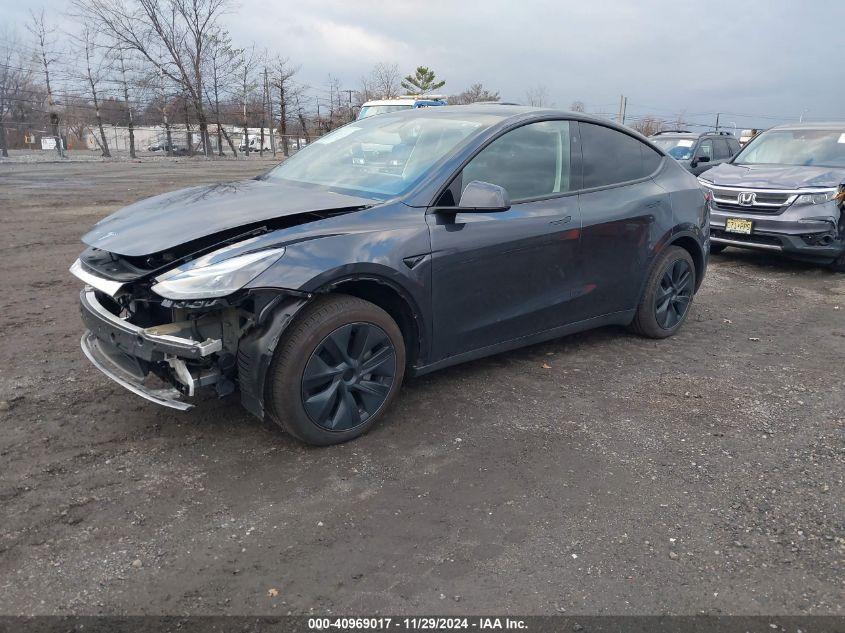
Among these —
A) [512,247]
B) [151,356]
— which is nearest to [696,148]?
[512,247]

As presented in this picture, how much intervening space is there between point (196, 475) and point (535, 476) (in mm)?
1615

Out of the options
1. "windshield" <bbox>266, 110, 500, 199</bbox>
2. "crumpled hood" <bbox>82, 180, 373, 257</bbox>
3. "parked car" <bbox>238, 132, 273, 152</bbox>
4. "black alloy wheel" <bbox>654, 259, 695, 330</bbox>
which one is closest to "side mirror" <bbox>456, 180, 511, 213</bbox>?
"windshield" <bbox>266, 110, 500, 199</bbox>

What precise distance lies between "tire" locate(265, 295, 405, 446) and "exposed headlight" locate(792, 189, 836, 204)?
20.9ft

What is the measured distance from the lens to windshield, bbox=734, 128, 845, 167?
8.25 m

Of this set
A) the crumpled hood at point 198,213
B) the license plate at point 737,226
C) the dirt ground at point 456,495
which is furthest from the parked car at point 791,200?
the crumpled hood at point 198,213

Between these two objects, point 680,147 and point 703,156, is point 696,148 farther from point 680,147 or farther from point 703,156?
point 680,147

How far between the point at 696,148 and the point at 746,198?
6.40m

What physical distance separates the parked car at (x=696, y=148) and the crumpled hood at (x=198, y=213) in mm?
11412

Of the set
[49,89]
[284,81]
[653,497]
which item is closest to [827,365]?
[653,497]

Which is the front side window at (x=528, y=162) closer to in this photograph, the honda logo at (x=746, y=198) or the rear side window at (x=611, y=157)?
the rear side window at (x=611, y=157)

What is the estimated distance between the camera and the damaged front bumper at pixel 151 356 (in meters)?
2.82

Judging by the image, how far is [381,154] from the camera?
4062 millimetres

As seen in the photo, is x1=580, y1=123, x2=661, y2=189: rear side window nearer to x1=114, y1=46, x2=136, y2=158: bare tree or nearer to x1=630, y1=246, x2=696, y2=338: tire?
x1=630, y1=246, x2=696, y2=338: tire

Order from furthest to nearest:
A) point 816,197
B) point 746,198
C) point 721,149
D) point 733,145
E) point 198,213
A: 1. point 733,145
2. point 721,149
3. point 746,198
4. point 816,197
5. point 198,213
